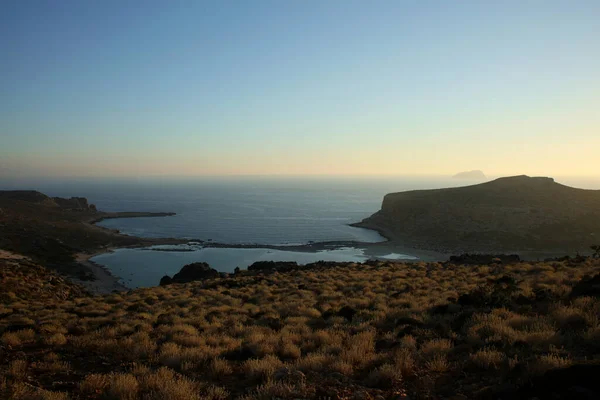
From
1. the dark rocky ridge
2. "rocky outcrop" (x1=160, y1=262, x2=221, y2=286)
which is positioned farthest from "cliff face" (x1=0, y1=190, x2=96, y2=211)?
"rocky outcrop" (x1=160, y1=262, x2=221, y2=286)

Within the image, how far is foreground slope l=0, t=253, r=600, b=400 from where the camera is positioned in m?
5.88

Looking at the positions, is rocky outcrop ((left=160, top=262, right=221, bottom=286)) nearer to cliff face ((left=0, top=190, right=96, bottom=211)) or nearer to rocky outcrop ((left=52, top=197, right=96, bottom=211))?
cliff face ((left=0, top=190, right=96, bottom=211))

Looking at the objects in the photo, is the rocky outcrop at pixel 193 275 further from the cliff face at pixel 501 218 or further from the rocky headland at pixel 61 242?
the cliff face at pixel 501 218

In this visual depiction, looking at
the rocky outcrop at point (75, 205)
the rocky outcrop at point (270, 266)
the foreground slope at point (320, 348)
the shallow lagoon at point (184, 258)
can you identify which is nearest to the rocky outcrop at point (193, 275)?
the rocky outcrop at point (270, 266)

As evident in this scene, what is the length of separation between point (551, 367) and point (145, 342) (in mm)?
8815

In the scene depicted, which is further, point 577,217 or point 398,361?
point 577,217

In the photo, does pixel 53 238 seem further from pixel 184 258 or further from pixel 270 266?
pixel 270 266

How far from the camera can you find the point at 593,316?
835 centimetres

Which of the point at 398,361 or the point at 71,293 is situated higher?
the point at 398,361

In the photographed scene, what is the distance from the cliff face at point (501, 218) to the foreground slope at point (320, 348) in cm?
6926

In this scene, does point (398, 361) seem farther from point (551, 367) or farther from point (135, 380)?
point (135, 380)

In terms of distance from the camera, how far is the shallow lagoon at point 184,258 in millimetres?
50156

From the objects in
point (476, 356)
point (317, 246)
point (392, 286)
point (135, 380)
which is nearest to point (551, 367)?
point (476, 356)

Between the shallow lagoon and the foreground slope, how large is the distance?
36.7 m
